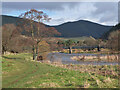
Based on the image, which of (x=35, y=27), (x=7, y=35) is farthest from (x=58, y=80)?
(x=7, y=35)

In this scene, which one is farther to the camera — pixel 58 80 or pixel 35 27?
pixel 35 27

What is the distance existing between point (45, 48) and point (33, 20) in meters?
5.89

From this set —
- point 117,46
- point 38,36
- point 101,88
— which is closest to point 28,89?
point 101,88

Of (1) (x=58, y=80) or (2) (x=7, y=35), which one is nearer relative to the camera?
(1) (x=58, y=80)

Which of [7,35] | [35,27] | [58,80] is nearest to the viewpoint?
[58,80]

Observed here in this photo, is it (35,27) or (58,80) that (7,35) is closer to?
(35,27)

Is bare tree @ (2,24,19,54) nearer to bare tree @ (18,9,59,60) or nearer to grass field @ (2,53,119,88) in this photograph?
bare tree @ (18,9,59,60)

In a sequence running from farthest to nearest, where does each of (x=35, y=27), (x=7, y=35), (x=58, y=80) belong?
1. (x=7, y=35)
2. (x=35, y=27)
3. (x=58, y=80)

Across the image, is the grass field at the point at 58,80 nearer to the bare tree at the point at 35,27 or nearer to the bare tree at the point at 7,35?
the bare tree at the point at 35,27

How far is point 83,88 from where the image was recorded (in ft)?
32.4

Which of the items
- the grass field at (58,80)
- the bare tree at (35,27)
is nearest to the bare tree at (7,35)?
the bare tree at (35,27)

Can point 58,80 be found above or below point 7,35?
below

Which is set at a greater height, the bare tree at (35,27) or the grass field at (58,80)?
the bare tree at (35,27)

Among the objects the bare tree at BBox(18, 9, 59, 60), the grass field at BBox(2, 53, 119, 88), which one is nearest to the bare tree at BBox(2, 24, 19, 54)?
the bare tree at BBox(18, 9, 59, 60)
